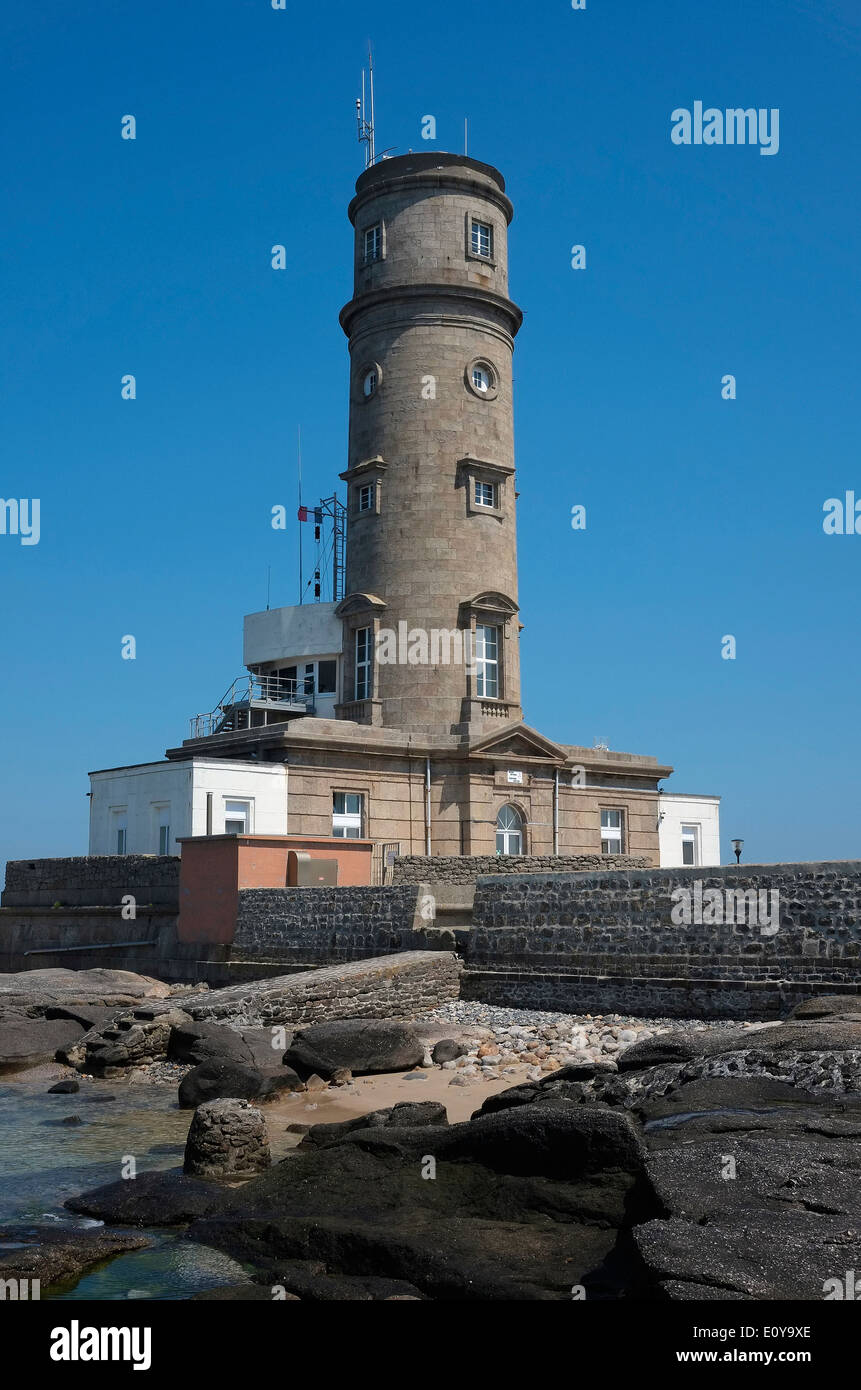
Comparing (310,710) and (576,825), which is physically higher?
(310,710)

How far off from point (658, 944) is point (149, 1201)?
8.28 meters

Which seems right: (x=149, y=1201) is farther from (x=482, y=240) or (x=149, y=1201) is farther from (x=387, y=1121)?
(x=482, y=240)

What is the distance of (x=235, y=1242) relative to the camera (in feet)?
26.5

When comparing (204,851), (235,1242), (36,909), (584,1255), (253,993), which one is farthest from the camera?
(36,909)

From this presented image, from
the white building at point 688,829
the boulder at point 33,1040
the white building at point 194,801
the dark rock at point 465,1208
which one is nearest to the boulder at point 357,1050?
the boulder at point 33,1040

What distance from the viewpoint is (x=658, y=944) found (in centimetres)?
1566

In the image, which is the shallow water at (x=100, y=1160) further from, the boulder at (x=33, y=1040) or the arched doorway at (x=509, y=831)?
the arched doorway at (x=509, y=831)

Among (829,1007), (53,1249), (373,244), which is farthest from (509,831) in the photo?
(53,1249)

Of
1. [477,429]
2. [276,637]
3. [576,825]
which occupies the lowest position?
[576,825]

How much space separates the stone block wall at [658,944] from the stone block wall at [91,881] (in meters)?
8.12
